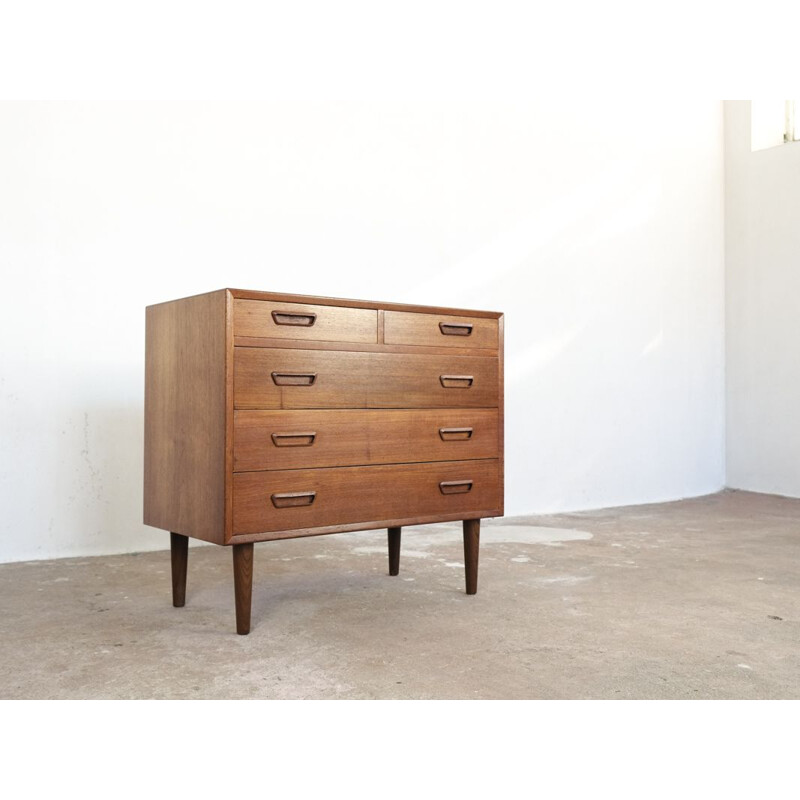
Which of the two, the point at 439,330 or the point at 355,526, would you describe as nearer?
the point at 355,526

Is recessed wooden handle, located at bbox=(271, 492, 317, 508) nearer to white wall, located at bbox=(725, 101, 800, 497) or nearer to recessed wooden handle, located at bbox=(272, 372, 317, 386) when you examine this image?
recessed wooden handle, located at bbox=(272, 372, 317, 386)

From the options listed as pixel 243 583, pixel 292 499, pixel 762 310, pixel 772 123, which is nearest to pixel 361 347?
pixel 292 499

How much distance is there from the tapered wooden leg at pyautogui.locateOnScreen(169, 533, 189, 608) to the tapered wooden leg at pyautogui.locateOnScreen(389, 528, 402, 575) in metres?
0.75

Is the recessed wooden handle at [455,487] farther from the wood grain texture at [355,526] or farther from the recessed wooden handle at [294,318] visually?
the recessed wooden handle at [294,318]

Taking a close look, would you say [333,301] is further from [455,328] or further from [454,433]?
[454,433]

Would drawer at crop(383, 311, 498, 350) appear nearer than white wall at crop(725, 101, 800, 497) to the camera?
Yes

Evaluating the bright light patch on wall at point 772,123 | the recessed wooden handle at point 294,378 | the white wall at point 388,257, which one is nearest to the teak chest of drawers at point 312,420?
the recessed wooden handle at point 294,378

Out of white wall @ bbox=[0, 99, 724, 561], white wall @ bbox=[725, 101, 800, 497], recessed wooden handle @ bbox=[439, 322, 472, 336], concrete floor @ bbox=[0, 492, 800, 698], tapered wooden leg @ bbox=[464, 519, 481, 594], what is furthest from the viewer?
white wall @ bbox=[725, 101, 800, 497]

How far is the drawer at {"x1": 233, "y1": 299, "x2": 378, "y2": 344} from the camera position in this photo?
221cm

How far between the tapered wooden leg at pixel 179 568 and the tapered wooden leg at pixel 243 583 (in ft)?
1.24

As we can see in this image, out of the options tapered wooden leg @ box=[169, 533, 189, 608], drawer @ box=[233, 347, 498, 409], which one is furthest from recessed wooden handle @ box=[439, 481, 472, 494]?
tapered wooden leg @ box=[169, 533, 189, 608]

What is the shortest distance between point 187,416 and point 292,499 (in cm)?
38

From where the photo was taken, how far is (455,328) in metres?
2.62

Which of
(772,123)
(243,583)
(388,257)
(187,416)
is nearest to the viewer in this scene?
(243,583)
